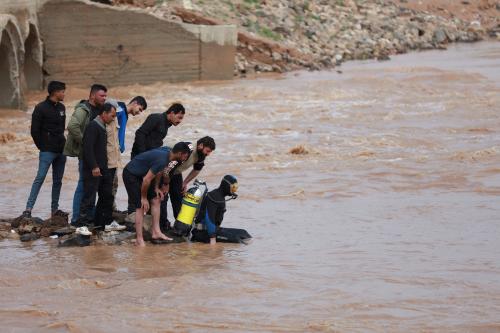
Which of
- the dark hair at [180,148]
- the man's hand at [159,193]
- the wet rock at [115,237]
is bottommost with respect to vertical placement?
the wet rock at [115,237]

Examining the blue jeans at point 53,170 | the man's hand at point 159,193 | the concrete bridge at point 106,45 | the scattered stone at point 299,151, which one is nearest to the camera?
the man's hand at point 159,193

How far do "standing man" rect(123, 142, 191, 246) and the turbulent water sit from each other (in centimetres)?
28

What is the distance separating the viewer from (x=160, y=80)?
85.6 feet

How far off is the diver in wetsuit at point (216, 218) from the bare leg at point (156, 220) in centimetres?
38

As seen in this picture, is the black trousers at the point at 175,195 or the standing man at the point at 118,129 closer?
the standing man at the point at 118,129

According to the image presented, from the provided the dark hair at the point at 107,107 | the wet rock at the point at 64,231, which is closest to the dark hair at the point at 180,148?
the dark hair at the point at 107,107

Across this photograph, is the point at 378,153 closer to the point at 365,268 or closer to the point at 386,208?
the point at 386,208

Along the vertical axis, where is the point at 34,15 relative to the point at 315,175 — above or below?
above

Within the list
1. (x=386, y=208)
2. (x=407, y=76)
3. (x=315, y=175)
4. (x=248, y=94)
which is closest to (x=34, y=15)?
(x=248, y=94)

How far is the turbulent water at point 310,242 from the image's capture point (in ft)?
26.1

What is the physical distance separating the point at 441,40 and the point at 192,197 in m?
29.6

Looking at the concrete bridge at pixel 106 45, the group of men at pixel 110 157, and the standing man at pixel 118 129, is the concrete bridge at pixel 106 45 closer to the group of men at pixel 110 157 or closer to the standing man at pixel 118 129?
the group of men at pixel 110 157

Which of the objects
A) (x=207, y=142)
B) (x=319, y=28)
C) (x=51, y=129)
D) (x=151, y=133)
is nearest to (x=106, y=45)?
(x=319, y=28)

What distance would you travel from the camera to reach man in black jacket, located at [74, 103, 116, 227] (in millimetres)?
9961
